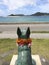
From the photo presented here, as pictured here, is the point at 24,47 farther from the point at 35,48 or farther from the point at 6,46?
the point at 6,46

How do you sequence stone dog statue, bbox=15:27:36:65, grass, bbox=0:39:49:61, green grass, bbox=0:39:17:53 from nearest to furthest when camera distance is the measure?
stone dog statue, bbox=15:27:36:65 → grass, bbox=0:39:49:61 → green grass, bbox=0:39:17:53

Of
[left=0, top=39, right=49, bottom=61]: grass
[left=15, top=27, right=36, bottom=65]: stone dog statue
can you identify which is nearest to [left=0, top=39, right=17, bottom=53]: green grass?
[left=0, top=39, right=49, bottom=61]: grass

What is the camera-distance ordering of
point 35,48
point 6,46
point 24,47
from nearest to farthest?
point 24,47
point 35,48
point 6,46

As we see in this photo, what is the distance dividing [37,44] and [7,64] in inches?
156

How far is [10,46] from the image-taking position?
36.6 ft

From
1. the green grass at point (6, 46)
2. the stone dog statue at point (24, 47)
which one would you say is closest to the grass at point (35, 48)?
the green grass at point (6, 46)

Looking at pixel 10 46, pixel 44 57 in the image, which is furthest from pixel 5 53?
pixel 44 57

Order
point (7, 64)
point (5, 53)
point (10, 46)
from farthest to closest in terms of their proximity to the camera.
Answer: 1. point (10, 46)
2. point (5, 53)
3. point (7, 64)

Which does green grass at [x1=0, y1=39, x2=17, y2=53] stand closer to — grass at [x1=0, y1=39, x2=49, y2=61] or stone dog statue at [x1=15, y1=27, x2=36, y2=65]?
grass at [x1=0, y1=39, x2=49, y2=61]

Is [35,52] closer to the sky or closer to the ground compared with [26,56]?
closer to the ground

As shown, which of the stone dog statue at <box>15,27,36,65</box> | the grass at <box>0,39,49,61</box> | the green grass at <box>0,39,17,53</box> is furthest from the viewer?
the green grass at <box>0,39,17,53</box>

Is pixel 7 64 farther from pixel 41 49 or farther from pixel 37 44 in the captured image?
pixel 37 44

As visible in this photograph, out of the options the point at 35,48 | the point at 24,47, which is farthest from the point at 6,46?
the point at 24,47

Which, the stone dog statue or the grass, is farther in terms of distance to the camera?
the grass
